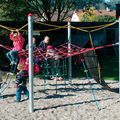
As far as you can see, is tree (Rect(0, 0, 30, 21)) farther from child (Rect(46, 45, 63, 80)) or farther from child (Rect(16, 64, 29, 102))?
child (Rect(16, 64, 29, 102))

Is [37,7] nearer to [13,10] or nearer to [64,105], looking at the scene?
[13,10]

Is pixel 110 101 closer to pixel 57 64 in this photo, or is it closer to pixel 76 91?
pixel 76 91

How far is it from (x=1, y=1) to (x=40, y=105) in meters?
10.6

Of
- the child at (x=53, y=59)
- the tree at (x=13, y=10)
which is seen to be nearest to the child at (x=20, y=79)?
the child at (x=53, y=59)

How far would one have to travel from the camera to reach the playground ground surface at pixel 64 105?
891 cm

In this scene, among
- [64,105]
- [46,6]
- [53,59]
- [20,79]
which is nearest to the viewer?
[64,105]

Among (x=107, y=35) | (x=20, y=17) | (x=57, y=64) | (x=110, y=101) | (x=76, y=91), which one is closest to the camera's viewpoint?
(x=110, y=101)

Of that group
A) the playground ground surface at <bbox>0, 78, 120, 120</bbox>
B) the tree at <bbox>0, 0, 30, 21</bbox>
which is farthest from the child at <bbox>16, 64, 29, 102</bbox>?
the tree at <bbox>0, 0, 30, 21</bbox>

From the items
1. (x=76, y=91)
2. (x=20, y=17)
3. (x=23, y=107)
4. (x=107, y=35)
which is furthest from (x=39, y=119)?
(x=107, y=35)

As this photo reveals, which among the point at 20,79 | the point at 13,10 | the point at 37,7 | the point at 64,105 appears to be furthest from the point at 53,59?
the point at 37,7

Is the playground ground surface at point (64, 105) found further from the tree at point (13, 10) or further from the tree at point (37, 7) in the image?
the tree at point (37, 7)

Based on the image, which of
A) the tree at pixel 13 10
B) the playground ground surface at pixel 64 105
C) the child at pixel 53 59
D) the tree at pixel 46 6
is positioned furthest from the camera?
the tree at pixel 46 6

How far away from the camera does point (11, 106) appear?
982cm

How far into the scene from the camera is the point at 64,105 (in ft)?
32.6
